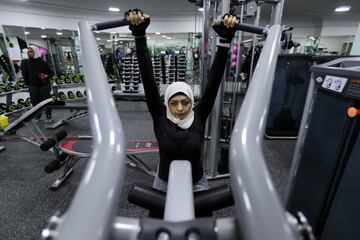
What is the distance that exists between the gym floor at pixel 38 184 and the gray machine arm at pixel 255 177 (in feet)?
5.69

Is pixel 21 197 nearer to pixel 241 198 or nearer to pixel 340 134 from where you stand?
pixel 241 198

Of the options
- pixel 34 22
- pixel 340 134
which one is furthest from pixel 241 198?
pixel 34 22


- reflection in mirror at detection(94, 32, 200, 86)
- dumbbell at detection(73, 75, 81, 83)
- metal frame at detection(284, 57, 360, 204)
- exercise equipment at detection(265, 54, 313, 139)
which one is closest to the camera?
metal frame at detection(284, 57, 360, 204)

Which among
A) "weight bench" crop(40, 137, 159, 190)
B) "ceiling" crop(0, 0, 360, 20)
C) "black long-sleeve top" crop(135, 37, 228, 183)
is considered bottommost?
"weight bench" crop(40, 137, 159, 190)

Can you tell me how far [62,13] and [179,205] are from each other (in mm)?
8609

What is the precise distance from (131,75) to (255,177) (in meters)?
6.67

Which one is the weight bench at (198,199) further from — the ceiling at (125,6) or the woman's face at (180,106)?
the ceiling at (125,6)

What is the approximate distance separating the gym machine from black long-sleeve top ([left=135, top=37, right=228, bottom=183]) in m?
0.69

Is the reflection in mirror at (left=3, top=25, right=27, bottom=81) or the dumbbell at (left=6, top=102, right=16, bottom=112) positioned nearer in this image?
the dumbbell at (left=6, top=102, right=16, bottom=112)

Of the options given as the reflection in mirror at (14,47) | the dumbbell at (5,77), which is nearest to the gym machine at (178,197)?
the dumbbell at (5,77)

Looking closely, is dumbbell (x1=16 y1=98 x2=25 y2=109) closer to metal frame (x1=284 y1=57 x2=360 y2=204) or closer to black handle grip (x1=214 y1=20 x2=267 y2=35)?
black handle grip (x1=214 y1=20 x2=267 y2=35)

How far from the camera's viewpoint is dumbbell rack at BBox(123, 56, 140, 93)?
647cm

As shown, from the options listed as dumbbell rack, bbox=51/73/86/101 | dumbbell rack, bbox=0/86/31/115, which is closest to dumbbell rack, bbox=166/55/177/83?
dumbbell rack, bbox=51/73/86/101

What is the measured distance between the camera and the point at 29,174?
291 centimetres
